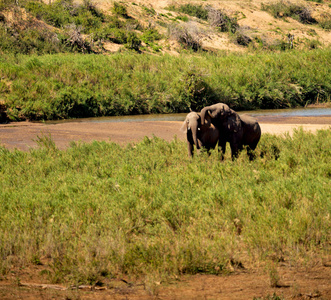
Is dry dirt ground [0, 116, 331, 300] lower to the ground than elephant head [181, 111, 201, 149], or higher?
lower

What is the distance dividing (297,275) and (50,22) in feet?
132

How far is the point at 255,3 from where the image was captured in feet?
237

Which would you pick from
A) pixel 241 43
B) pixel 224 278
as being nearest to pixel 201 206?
pixel 224 278

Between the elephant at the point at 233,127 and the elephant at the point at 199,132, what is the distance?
5.3 inches

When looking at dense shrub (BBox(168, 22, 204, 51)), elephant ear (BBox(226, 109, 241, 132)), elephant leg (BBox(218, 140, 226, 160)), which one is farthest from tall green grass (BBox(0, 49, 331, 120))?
elephant ear (BBox(226, 109, 241, 132))

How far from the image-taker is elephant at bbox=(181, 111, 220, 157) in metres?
10.3

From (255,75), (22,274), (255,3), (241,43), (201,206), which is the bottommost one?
(22,274)

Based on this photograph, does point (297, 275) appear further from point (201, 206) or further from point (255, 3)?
point (255, 3)

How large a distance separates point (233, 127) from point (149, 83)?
67.6 feet

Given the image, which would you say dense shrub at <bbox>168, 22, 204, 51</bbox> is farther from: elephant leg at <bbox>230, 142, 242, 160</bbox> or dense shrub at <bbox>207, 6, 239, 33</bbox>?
elephant leg at <bbox>230, 142, 242, 160</bbox>

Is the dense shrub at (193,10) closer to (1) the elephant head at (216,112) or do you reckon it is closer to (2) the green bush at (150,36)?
(2) the green bush at (150,36)

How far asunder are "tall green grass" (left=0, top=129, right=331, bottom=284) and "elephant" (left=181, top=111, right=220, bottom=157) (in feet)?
1.29

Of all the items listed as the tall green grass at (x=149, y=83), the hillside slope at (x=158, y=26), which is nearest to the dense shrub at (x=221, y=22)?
the hillside slope at (x=158, y=26)

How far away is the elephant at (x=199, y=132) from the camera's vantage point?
1031 centimetres
